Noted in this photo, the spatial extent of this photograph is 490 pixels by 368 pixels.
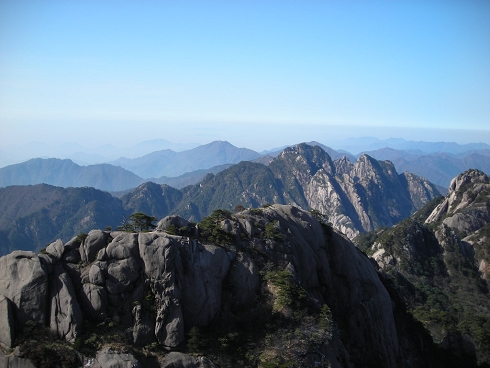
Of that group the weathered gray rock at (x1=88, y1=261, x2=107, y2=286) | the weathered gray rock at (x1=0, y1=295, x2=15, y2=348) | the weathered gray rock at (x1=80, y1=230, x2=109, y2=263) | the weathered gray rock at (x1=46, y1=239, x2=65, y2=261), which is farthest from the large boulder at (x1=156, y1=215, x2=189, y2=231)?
the weathered gray rock at (x1=0, y1=295, x2=15, y2=348)

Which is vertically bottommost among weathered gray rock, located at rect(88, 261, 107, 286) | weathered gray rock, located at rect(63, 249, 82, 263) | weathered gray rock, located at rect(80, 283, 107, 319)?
weathered gray rock, located at rect(80, 283, 107, 319)

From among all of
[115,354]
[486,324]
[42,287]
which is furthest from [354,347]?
[486,324]

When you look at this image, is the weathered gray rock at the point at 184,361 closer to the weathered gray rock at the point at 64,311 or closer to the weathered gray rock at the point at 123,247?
the weathered gray rock at the point at 64,311

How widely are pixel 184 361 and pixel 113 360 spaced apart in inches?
171

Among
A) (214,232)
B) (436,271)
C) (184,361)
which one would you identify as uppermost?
(214,232)

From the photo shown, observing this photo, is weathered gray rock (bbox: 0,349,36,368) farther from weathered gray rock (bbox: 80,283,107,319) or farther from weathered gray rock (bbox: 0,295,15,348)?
weathered gray rock (bbox: 80,283,107,319)

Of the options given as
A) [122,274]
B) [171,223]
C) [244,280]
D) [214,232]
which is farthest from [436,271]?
[122,274]

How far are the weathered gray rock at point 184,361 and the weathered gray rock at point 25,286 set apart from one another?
865 cm

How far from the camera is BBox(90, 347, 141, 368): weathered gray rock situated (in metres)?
21.9

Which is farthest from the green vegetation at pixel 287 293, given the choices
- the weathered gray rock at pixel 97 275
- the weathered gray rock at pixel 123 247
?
the weathered gray rock at pixel 97 275

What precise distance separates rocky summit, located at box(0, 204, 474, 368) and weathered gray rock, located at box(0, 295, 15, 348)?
6 centimetres

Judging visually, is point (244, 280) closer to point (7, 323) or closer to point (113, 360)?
point (113, 360)

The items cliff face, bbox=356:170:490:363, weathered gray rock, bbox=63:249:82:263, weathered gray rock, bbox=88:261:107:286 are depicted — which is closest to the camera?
weathered gray rock, bbox=88:261:107:286

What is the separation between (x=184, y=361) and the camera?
23.3 meters
